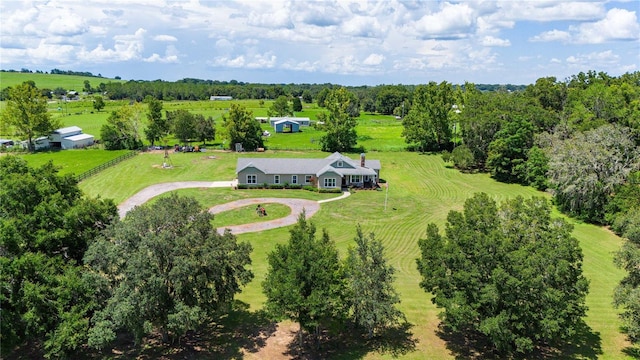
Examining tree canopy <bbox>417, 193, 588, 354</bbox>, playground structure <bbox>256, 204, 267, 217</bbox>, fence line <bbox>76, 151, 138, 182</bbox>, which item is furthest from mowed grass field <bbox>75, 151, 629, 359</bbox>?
tree canopy <bbox>417, 193, 588, 354</bbox>

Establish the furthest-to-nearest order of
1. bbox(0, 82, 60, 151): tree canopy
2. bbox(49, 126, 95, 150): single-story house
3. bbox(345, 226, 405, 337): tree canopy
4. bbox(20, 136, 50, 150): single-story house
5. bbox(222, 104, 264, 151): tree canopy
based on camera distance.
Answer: bbox(49, 126, 95, 150): single-story house, bbox(20, 136, 50, 150): single-story house, bbox(222, 104, 264, 151): tree canopy, bbox(0, 82, 60, 151): tree canopy, bbox(345, 226, 405, 337): tree canopy

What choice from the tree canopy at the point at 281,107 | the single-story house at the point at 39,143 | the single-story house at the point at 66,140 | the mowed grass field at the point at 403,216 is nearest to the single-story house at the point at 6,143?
the single-story house at the point at 39,143

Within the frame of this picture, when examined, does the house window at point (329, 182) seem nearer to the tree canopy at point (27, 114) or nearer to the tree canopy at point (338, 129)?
the tree canopy at point (338, 129)

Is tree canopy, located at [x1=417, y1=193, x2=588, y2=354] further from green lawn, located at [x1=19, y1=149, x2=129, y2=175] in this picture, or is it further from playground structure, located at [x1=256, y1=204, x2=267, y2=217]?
green lawn, located at [x1=19, y1=149, x2=129, y2=175]

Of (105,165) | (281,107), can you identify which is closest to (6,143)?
(105,165)

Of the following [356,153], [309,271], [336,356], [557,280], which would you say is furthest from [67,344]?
[356,153]

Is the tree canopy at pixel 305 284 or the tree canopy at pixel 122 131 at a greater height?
the tree canopy at pixel 122 131

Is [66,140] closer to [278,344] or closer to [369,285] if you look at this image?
[278,344]
